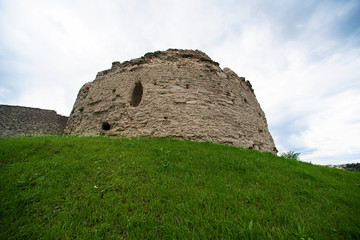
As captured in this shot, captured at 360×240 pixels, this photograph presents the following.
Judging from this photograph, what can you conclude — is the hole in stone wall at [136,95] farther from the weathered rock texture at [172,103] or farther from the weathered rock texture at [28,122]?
the weathered rock texture at [28,122]

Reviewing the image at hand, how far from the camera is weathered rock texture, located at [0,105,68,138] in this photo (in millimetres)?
10039

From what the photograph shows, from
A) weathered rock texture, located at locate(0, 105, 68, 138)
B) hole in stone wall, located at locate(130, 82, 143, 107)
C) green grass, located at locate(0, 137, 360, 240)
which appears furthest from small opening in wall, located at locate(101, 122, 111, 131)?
weathered rock texture, located at locate(0, 105, 68, 138)

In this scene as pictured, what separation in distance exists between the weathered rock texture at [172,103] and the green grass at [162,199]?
2.95 m

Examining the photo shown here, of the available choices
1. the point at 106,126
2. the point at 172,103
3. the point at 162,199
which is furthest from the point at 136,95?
the point at 162,199

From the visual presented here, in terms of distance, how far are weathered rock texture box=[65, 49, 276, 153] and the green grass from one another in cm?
295

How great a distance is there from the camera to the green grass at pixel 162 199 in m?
1.99

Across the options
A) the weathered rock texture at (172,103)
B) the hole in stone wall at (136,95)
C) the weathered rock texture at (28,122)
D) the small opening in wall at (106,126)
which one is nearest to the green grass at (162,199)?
the weathered rock texture at (172,103)

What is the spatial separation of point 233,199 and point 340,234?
148 cm

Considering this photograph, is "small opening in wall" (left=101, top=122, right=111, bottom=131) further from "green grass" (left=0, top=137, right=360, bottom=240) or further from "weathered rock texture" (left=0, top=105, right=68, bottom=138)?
"weathered rock texture" (left=0, top=105, right=68, bottom=138)

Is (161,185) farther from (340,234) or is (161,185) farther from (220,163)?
(340,234)

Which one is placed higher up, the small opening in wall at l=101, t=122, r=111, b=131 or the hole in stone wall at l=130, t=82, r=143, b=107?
the hole in stone wall at l=130, t=82, r=143, b=107

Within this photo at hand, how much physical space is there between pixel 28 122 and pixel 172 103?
1173cm

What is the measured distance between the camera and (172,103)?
748cm

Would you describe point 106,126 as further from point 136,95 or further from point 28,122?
point 28,122
